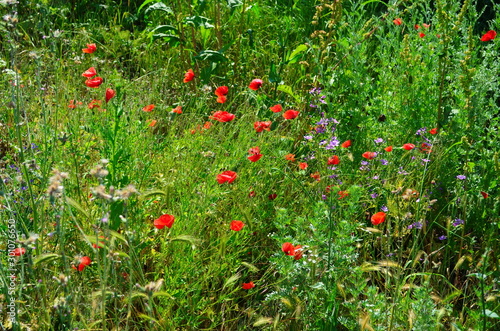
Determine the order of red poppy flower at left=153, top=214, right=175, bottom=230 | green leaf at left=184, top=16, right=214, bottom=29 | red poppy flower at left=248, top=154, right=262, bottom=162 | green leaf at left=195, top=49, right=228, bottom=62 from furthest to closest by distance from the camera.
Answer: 1. green leaf at left=184, top=16, right=214, bottom=29
2. green leaf at left=195, top=49, right=228, bottom=62
3. red poppy flower at left=248, top=154, right=262, bottom=162
4. red poppy flower at left=153, top=214, right=175, bottom=230

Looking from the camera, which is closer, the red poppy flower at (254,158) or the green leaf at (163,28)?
the red poppy flower at (254,158)

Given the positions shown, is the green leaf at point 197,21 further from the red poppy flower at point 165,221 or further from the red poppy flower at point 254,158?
the red poppy flower at point 165,221

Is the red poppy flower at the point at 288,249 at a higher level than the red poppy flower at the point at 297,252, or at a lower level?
higher

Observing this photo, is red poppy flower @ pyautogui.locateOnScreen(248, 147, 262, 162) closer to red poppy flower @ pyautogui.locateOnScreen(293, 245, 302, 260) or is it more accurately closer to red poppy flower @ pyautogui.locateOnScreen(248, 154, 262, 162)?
red poppy flower @ pyautogui.locateOnScreen(248, 154, 262, 162)

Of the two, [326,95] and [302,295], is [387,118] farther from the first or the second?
[302,295]

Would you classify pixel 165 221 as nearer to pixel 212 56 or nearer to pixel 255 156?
pixel 255 156

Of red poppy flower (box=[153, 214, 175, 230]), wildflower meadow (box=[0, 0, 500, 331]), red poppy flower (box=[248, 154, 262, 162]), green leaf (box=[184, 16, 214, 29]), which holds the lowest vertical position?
wildflower meadow (box=[0, 0, 500, 331])

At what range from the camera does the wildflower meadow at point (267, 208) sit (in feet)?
5.44

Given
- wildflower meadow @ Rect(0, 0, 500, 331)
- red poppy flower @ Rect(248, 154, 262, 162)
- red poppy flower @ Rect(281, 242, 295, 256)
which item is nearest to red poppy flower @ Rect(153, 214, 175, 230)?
wildflower meadow @ Rect(0, 0, 500, 331)

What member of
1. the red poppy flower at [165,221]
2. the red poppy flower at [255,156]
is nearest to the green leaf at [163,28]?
the red poppy flower at [255,156]

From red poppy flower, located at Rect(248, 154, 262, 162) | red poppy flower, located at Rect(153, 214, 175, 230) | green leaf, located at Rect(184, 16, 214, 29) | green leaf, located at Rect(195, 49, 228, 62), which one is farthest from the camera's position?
green leaf, located at Rect(184, 16, 214, 29)

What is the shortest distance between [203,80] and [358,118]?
930 mm

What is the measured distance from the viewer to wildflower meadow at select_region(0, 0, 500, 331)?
5.44 ft


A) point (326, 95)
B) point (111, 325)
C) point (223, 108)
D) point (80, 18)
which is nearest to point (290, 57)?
point (223, 108)
